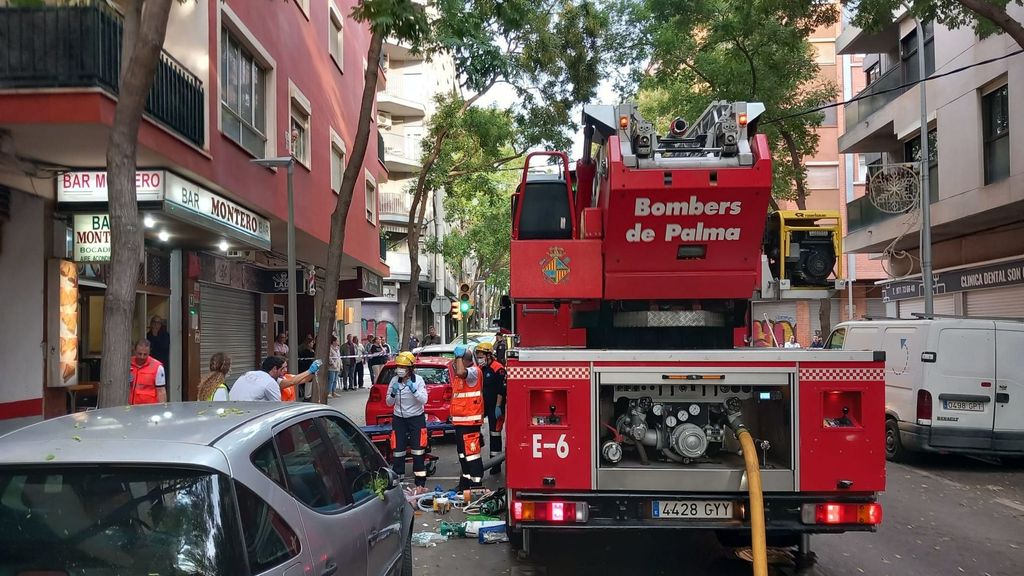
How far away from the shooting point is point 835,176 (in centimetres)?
3859

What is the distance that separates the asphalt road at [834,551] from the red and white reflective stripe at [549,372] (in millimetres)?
2003

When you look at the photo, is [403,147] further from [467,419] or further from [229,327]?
→ [467,419]

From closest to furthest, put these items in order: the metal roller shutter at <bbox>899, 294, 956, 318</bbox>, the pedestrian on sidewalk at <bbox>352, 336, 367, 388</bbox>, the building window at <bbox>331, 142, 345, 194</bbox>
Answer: the building window at <bbox>331, 142, 345, 194</bbox>, the metal roller shutter at <bbox>899, 294, 956, 318</bbox>, the pedestrian on sidewalk at <bbox>352, 336, 367, 388</bbox>

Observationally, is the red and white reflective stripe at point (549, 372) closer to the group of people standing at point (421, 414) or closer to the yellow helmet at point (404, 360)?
the group of people standing at point (421, 414)

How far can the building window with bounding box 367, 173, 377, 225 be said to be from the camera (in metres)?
23.9

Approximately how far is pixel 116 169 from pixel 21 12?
4.27 m

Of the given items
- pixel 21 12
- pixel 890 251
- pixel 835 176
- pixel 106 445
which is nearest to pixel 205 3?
pixel 21 12

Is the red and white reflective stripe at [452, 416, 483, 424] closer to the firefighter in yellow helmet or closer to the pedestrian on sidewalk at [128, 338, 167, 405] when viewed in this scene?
the firefighter in yellow helmet

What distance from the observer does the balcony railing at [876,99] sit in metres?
22.3

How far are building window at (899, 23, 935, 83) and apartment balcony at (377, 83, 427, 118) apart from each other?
2426cm

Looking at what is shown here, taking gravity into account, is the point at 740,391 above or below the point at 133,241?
below

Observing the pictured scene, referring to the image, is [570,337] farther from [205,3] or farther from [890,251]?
[890,251]

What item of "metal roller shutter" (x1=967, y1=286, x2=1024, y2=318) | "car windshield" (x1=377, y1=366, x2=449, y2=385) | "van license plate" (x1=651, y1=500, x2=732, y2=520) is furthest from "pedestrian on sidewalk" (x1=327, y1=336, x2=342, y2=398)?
"van license plate" (x1=651, y1=500, x2=732, y2=520)

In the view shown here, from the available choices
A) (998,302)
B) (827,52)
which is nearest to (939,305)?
(998,302)
